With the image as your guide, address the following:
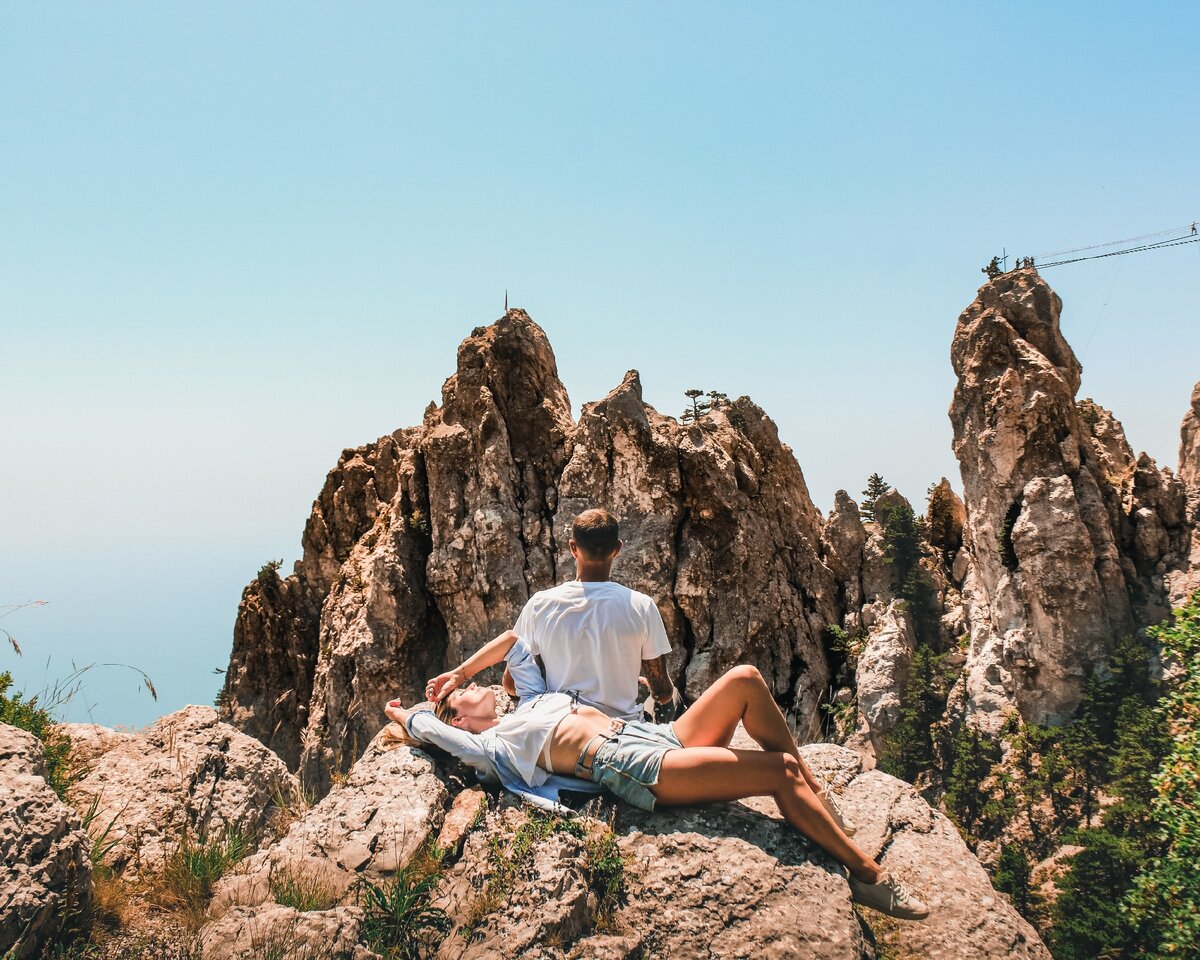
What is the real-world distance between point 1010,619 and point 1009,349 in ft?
30.5

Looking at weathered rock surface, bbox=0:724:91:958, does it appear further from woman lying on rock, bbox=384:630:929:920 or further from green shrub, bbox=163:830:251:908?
woman lying on rock, bbox=384:630:929:920

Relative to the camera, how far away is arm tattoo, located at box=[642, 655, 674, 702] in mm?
6281

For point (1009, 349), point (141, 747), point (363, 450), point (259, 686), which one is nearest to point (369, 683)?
point (259, 686)

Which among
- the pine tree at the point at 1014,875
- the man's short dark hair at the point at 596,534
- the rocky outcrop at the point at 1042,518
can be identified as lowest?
the pine tree at the point at 1014,875

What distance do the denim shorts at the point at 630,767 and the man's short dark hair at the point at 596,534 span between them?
56.1 inches

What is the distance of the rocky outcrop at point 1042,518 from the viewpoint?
24.9 metres

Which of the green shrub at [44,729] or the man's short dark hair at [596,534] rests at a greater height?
the man's short dark hair at [596,534]

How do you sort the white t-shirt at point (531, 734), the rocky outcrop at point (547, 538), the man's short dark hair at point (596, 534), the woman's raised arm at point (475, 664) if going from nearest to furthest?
the white t-shirt at point (531, 734) < the man's short dark hair at point (596, 534) < the woman's raised arm at point (475, 664) < the rocky outcrop at point (547, 538)

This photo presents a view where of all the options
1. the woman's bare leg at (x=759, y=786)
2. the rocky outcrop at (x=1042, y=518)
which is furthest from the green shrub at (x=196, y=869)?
the rocky outcrop at (x=1042, y=518)

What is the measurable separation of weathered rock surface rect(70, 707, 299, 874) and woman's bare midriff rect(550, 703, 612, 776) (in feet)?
10.0

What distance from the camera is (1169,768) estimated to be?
1492 centimetres

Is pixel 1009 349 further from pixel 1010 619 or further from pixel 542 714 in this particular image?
pixel 542 714

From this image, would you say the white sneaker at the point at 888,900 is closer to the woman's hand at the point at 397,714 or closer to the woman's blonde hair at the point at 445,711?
the woman's blonde hair at the point at 445,711

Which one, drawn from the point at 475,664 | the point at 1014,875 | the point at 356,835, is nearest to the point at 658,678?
the point at 475,664
